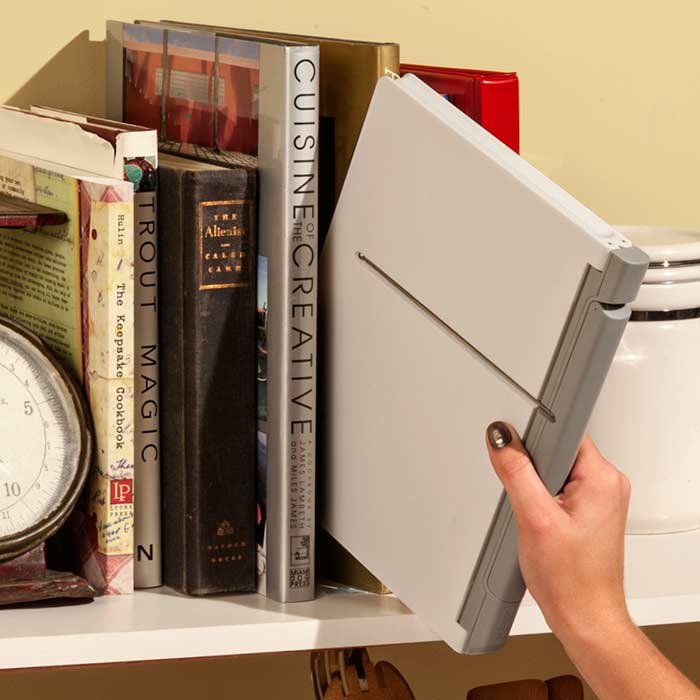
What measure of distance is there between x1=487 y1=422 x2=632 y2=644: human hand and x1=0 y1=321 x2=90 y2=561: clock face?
11.4 inches

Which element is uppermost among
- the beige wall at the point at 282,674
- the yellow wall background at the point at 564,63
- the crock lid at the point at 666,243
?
the yellow wall background at the point at 564,63

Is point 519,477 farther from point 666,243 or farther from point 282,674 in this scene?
point 282,674

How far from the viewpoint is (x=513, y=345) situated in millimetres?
659

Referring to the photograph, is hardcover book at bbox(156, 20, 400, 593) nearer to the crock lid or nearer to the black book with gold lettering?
the black book with gold lettering

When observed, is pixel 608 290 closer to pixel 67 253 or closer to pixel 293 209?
pixel 293 209

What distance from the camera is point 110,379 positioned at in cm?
80

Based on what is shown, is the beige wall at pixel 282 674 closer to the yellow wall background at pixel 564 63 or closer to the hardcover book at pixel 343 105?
the hardcover book at pixel 343 105

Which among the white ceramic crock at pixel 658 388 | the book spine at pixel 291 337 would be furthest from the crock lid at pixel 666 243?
the book spine at pixel 291 337

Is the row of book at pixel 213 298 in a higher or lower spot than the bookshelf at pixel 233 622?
higher

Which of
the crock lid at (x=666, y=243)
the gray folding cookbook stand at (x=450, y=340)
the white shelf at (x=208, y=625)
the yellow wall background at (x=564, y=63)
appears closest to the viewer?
the gray folding cookbook stand at (x=450, y=340)

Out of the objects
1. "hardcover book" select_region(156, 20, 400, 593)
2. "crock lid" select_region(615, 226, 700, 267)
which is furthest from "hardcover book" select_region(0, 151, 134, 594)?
"crock lid" select_region(615, 226, 700, 267)

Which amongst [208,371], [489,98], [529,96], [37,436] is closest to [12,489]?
[37,436]

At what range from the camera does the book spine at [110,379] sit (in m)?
0.78

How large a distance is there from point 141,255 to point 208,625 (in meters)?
0.24
